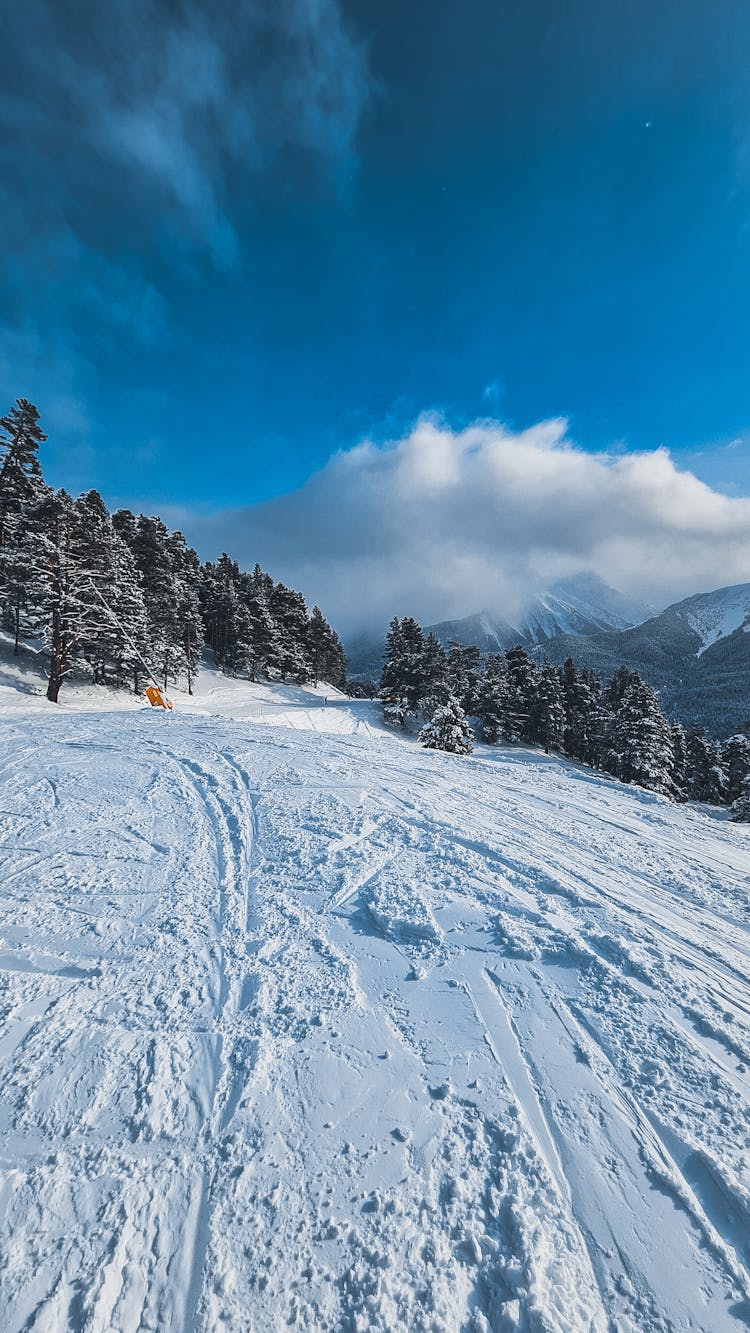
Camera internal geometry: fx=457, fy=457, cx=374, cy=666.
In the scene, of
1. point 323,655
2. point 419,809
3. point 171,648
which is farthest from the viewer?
point 323,655

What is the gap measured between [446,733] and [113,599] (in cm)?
2161

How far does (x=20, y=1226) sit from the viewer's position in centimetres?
244

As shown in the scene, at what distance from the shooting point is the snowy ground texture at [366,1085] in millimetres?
2318

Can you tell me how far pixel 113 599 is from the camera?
90.5ft

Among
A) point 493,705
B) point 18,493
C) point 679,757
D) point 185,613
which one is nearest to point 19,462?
point 18,493

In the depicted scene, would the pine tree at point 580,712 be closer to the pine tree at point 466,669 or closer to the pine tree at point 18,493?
the pine tree at point 466,669

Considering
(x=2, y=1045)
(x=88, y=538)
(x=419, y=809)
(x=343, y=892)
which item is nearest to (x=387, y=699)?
(x=88, y=538)

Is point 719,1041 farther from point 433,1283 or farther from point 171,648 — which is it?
point 171,648

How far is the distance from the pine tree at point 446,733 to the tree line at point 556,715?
6cm

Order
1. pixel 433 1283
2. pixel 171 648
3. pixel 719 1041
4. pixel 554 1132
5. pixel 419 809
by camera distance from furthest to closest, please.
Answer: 1. pixel 171 648
2. pixel 419 809
3. pixel 719 1041
4. pixel 554 1132
5. pixel 433 1283

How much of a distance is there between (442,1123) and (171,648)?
3406 cm

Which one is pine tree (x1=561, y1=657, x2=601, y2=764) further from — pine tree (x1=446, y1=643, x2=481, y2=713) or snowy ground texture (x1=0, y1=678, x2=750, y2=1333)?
snowy ground texture (x1=0, y1=678, x2=750, y2=1333)

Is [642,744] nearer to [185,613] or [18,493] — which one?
[185,613]

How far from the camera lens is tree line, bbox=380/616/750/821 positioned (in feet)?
102
